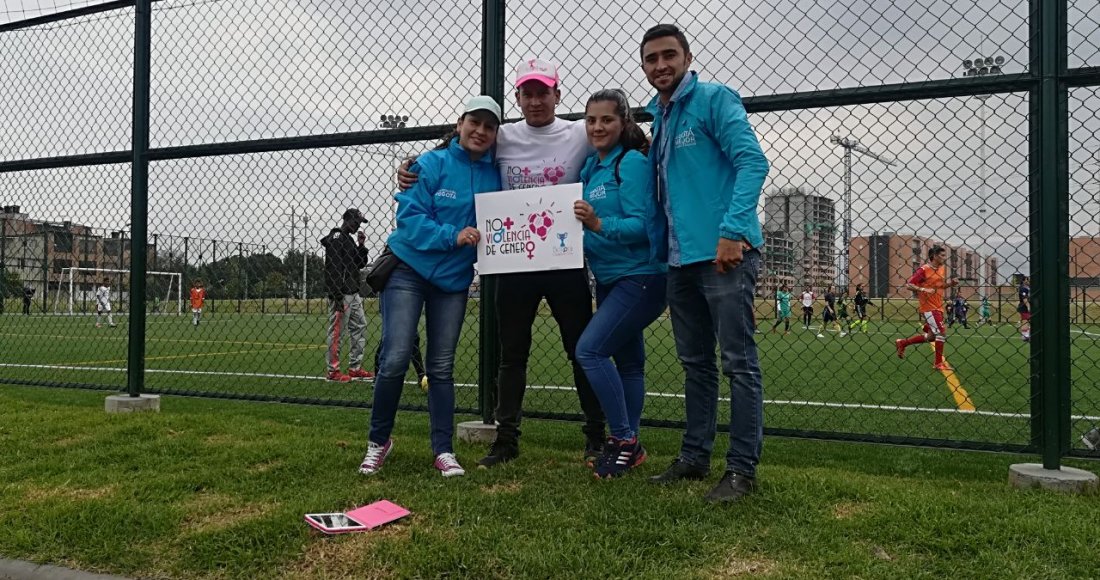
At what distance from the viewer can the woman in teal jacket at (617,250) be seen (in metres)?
3.45

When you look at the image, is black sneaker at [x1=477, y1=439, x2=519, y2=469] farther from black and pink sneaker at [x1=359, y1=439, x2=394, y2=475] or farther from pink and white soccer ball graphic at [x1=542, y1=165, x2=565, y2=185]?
pink and white soccer ball graphic at [x1=542, y1=165, x2=565, y2=185]

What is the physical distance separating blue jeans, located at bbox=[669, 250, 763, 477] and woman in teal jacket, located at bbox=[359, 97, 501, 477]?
106 centimetres

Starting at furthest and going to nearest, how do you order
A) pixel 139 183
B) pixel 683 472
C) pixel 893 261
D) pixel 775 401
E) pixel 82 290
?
pixel 82 290 < pixel 893 261 < pixel 775 401 < pixel 139 183 < pixel 683 472

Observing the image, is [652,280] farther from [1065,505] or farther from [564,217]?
[1065,505]

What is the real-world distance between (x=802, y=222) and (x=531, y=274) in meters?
2.27

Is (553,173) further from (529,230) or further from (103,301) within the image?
(103,301)

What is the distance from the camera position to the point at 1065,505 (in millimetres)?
3133

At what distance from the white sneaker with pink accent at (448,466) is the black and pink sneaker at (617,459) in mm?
671

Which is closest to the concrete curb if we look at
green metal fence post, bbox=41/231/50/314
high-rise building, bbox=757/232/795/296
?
high-rise building, bbox=757/232/795/296

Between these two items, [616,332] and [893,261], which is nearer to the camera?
[616,332]

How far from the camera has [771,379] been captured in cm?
930

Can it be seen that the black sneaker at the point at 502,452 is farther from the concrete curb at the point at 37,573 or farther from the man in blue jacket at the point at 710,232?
the concrete curb at the point at 37,573

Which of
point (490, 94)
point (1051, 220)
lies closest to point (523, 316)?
point (490, 94)

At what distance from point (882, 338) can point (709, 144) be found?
18.1 meters
